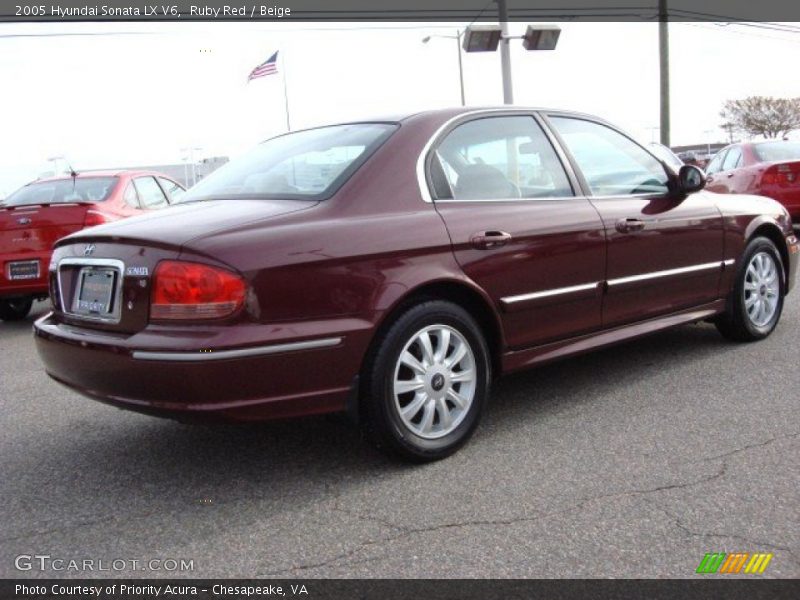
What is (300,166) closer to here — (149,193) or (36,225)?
(36,225)

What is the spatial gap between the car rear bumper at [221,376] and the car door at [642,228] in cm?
175

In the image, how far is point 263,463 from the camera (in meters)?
3.45

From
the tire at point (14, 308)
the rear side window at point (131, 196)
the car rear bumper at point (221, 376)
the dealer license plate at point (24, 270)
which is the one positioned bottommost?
the tire at point (14, 308)

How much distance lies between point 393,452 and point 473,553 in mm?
758

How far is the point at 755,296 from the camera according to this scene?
17.0 ft

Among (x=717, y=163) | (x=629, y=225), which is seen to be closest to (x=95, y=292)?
(x=629, y=225)

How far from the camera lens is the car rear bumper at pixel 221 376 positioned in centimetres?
280

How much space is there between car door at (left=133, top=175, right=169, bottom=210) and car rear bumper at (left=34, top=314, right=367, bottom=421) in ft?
19.5

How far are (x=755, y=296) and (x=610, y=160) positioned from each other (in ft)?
5.30

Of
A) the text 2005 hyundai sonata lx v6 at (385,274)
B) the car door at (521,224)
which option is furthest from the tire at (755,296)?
the car door at (521,224)

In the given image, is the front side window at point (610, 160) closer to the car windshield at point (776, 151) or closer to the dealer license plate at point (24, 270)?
the dealer license plate at point (24, 270)

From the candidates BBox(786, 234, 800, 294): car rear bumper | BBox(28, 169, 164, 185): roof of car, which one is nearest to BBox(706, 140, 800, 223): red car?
BBox(786, 234, 800, 294): car rear bumper

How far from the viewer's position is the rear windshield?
26.7 ft
